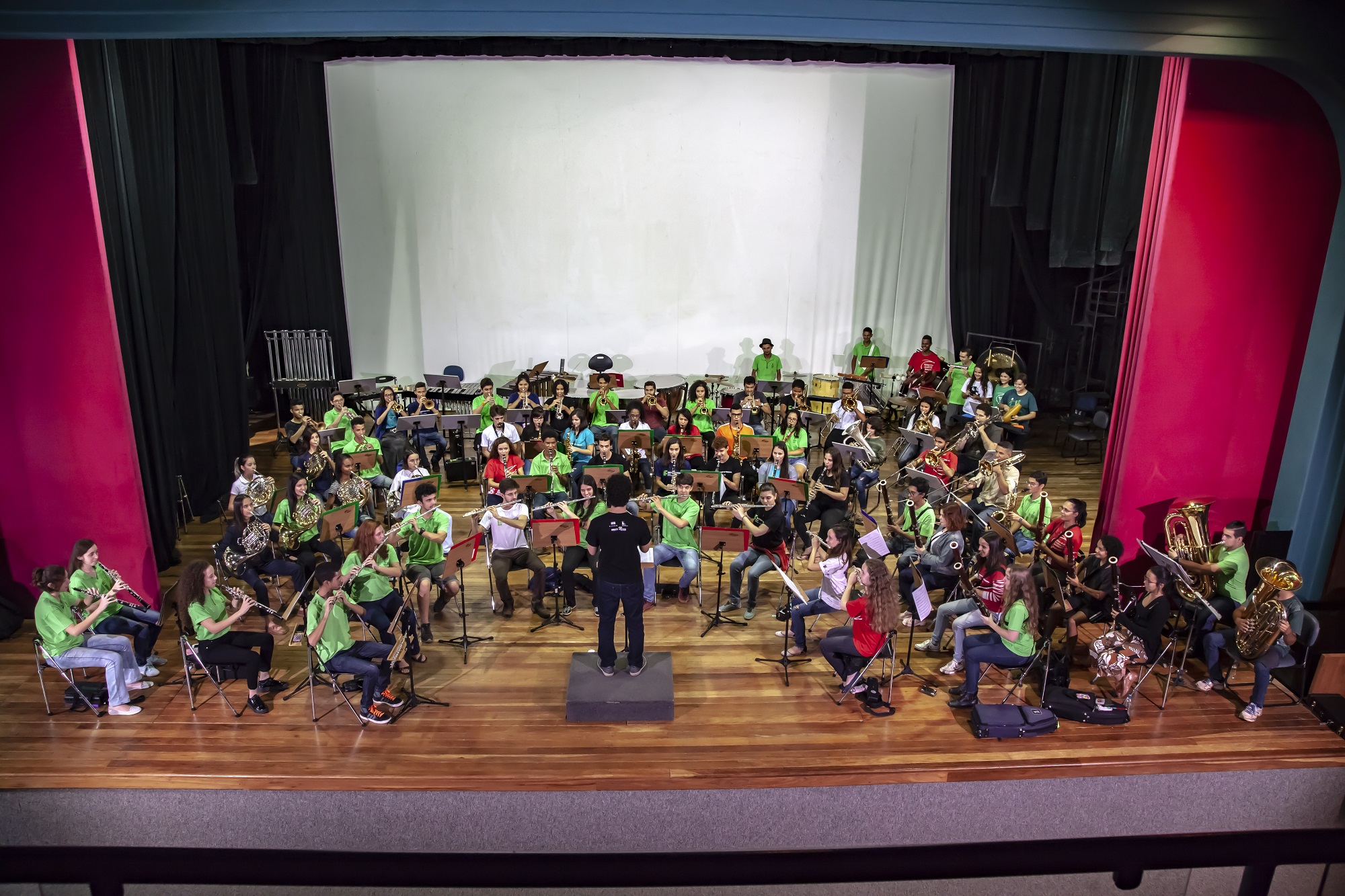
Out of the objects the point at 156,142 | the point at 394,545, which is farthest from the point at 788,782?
the point at 156,142

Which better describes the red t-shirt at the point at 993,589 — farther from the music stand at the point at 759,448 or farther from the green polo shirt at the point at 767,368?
the green polo shirt at the point at 767,368

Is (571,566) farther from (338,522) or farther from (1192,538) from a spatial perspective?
(1192,538)

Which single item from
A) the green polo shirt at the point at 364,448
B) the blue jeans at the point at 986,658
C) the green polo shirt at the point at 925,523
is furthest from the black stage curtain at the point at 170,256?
the blue jeans at the point at 986,658

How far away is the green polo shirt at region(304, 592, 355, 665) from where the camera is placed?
569 centimetres

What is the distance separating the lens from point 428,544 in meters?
7.04

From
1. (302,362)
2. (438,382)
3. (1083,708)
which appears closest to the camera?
(1083,708)

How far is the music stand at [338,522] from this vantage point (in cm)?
684

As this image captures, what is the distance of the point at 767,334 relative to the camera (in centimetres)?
1353

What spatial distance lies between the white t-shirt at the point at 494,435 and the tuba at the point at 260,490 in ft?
6.84

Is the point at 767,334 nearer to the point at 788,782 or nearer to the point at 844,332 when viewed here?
the point at 844,332

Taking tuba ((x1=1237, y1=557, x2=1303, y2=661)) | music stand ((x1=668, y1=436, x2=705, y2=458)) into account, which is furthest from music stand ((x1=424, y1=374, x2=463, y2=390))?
tuba ((x1=1237, y1=557, x2=1303, y2=661))

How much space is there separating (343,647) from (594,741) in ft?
5.50

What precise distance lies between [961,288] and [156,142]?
1015cm

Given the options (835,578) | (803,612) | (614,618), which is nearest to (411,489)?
(614,618)
